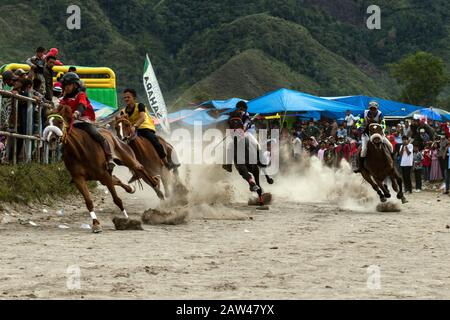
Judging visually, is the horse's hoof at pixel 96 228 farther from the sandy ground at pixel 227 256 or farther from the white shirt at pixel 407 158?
the white shirt at pixel 407 158

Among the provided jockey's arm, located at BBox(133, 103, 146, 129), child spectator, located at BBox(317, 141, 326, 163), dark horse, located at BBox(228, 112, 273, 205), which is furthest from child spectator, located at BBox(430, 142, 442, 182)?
jockey's arm, located at BBox(133, 103, 146, 129)

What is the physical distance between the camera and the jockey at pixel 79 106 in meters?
14.8

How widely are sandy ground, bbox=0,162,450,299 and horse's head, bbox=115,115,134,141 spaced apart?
58.3 inches

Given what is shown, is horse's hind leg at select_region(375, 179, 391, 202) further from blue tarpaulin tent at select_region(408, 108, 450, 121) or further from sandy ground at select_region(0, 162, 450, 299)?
blue tarpaulin tent at select_region(408, 108, 450, 121)

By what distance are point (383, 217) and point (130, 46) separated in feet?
235

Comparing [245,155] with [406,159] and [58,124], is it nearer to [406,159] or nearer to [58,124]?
[58,124]

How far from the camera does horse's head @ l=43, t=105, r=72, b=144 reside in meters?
13.8

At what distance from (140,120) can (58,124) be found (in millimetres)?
4130

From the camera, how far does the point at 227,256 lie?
36.6ft

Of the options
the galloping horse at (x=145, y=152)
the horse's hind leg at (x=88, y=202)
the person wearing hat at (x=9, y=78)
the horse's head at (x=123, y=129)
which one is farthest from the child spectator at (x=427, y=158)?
the horse's hind leg at (x=88, y=202)

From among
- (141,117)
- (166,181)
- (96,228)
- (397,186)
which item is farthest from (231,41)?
(96,228)

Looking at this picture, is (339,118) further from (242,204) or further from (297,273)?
(297,273)

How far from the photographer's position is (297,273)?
9.60m
